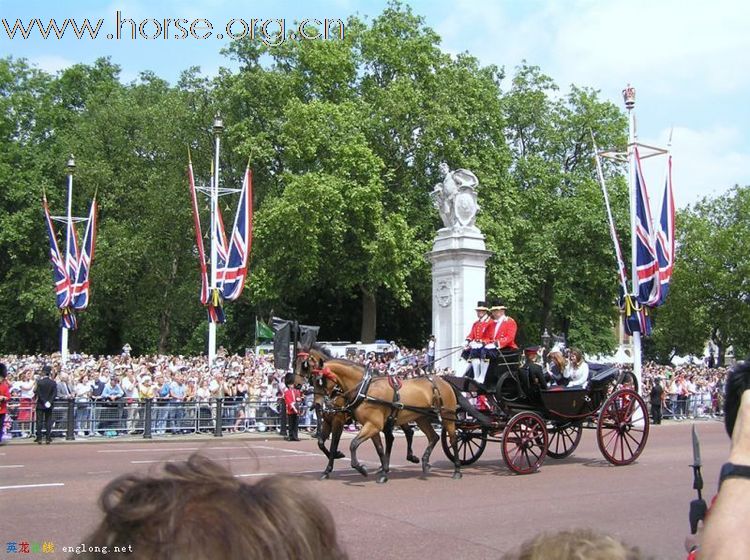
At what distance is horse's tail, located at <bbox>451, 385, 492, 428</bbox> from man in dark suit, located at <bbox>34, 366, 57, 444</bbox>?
10.7m

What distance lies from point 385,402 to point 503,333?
250cm

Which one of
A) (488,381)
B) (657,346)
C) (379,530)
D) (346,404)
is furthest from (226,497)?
(657,346)

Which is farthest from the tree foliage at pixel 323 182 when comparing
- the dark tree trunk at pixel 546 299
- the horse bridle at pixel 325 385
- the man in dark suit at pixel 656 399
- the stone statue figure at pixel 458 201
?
the horse bridle at pixel 325 385

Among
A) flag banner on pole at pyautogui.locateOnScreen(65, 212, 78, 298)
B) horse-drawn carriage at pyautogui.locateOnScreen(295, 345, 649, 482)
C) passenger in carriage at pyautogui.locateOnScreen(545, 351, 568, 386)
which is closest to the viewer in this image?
horse-drawn carriage at pyautogui.locateOnScreen(295, 345, 649, 482)

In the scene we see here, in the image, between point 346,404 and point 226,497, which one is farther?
point 346,404

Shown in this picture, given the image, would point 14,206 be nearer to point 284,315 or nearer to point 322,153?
point 284,315

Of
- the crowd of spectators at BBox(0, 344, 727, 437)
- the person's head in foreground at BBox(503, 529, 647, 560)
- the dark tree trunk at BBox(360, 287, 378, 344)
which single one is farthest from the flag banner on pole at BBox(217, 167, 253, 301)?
the person's head in foreground at BBox(503, 529, 647, 560)

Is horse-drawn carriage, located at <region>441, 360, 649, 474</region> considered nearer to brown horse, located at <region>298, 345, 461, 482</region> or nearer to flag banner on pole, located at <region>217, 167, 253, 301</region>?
brown horse, located at <region>298, 345, 461, 482</region>

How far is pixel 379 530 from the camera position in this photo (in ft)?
28.3

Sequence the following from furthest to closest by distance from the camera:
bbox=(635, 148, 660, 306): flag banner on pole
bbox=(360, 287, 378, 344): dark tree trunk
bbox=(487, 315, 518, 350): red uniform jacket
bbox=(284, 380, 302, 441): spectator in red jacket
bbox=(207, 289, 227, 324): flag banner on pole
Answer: bbox=(360, 287, 378, 344): dark tree trunk, bbox=(207, 289, 227, 324): flag banner on pole, bbox=(635, 148, 660, 306): flag banner on pole, bbox=(284, 380, 302, 441): spectator in red jacket, bbox=(487, 315, 518, 350): red uniform jacket

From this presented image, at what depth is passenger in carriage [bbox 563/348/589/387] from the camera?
48.3 feet

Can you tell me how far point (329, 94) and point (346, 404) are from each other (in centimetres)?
3056

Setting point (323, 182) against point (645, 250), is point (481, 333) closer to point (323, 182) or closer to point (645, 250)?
point (645, 250)

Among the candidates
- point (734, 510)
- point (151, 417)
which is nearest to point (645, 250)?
point (151, 417)
